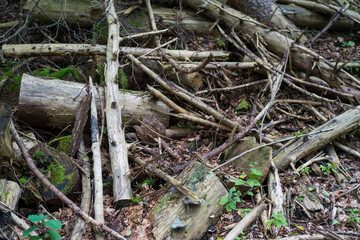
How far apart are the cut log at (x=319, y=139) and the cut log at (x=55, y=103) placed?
2.48 meters

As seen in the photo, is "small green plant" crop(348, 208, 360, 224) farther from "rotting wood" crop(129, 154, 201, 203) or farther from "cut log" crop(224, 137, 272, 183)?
"rotting wood" crop(129, 154, 201, 203)

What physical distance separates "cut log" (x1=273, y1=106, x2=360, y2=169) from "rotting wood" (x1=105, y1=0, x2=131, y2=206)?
8.04ft

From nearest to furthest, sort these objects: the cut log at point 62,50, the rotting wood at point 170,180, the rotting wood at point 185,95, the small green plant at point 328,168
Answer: the rotting wood at point 170,180
the small green plant at point 328,168
the rotting wood at point 185,95
the cut log at point 62,50

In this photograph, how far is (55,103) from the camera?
18.0 feet

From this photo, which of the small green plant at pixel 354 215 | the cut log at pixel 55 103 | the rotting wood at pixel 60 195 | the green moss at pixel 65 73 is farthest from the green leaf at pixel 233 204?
the green moss at pixel 65 73

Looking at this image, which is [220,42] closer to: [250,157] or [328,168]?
[250,157]

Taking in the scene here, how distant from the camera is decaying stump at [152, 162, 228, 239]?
392 centimetres

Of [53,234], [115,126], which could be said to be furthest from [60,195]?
[115,126]

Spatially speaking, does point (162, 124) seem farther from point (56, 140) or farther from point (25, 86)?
point (25, 86)

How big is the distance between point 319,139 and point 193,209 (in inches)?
105

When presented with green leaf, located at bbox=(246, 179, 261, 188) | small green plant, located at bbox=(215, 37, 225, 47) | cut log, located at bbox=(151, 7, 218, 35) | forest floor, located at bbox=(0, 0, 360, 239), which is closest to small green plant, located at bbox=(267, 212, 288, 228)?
forest floor, located at bbox=(0, 0, 360, 239)

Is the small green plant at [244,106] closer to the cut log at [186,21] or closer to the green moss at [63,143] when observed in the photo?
the cut log at [186,21]

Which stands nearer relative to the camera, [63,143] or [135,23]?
[63,143]

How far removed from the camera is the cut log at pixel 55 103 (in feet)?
17.6
